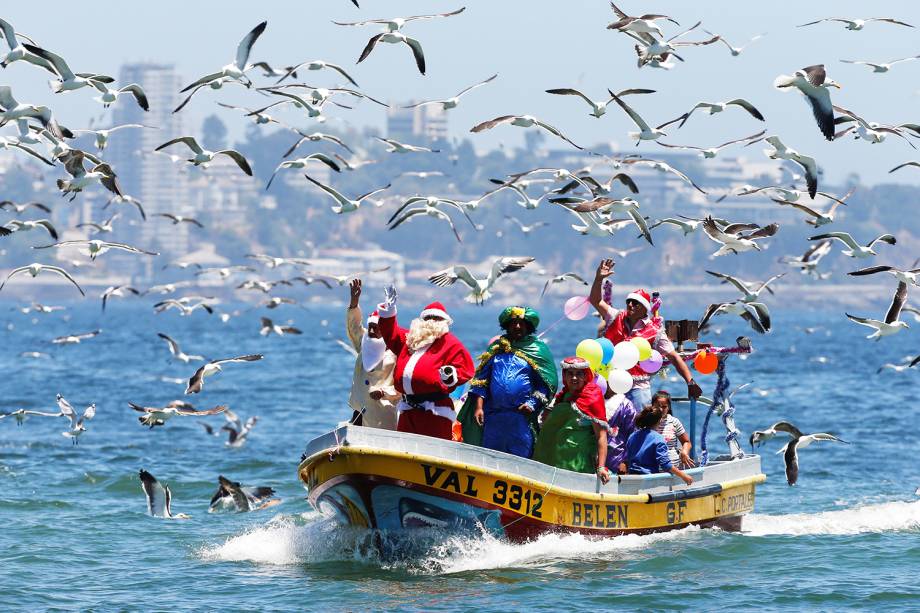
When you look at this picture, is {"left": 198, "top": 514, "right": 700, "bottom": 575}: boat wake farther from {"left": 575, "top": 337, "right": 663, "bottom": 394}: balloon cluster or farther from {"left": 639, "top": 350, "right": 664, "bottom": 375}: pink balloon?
{"left": 639, "top": 350, "right": 664, "bottom": 375}: pink balloon

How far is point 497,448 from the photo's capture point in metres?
16.3

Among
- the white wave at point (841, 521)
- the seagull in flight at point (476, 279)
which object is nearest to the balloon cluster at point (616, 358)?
the seagull in flight at point (476, 279)

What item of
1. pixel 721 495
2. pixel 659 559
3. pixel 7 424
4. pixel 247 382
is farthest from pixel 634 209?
pixel 247 382

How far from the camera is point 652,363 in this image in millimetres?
16953

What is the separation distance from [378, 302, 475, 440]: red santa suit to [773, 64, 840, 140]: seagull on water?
6107mm

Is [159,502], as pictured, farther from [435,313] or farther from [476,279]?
[435,313]

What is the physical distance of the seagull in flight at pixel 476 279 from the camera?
20336mm

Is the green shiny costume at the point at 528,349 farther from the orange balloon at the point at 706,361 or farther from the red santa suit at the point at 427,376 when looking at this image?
the orange balloon at the point at 706,361

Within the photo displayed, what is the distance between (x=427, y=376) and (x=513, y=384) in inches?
37.6

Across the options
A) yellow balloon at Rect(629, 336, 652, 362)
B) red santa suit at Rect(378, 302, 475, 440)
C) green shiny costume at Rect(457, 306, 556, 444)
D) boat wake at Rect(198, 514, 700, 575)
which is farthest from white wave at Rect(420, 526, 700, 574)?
yellow balloon at Rect(629, 336, 652, 362)

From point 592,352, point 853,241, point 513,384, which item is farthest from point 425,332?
point 853,241

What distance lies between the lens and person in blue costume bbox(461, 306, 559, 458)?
15.9m

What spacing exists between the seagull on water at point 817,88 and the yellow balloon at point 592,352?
15.3ft

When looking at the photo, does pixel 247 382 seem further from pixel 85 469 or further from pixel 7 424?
pixel 85 469
